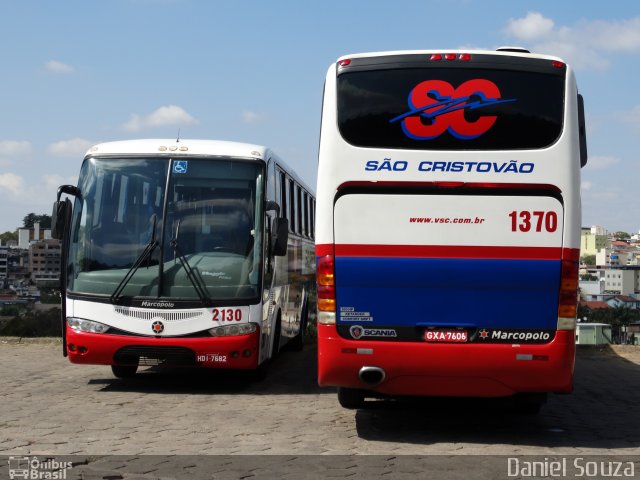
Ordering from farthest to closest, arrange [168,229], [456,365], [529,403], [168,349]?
1. [168,229]
2. [168,349]
3. [529,403]
4. [456,365]

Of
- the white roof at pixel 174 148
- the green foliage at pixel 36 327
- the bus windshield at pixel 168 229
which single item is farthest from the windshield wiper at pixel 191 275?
the green foliage at pixel 36 327

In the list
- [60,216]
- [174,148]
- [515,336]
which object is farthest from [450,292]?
[60,216]

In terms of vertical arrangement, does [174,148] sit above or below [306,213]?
above

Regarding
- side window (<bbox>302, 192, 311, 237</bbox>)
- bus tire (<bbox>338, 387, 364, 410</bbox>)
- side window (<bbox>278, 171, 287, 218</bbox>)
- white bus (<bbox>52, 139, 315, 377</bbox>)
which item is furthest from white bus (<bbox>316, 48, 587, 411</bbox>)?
side window (<bbox>302, 192, 311, 237</bbox>)

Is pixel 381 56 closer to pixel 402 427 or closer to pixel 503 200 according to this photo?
pixel 503 200

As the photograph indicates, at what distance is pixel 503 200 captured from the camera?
29.1 feet

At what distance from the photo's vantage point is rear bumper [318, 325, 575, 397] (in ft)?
28.8

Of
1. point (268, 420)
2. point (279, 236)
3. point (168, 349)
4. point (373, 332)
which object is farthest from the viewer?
point (279, 236)

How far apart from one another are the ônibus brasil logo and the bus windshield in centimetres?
418

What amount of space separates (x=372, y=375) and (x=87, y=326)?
484cm

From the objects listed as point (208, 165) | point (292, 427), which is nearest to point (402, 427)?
point (292, 427)

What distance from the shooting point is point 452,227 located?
349 inches

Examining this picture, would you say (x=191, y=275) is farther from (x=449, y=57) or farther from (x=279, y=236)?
(x=449, y=57)

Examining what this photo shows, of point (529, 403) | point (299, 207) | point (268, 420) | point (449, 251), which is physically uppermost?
point (299, 207)
